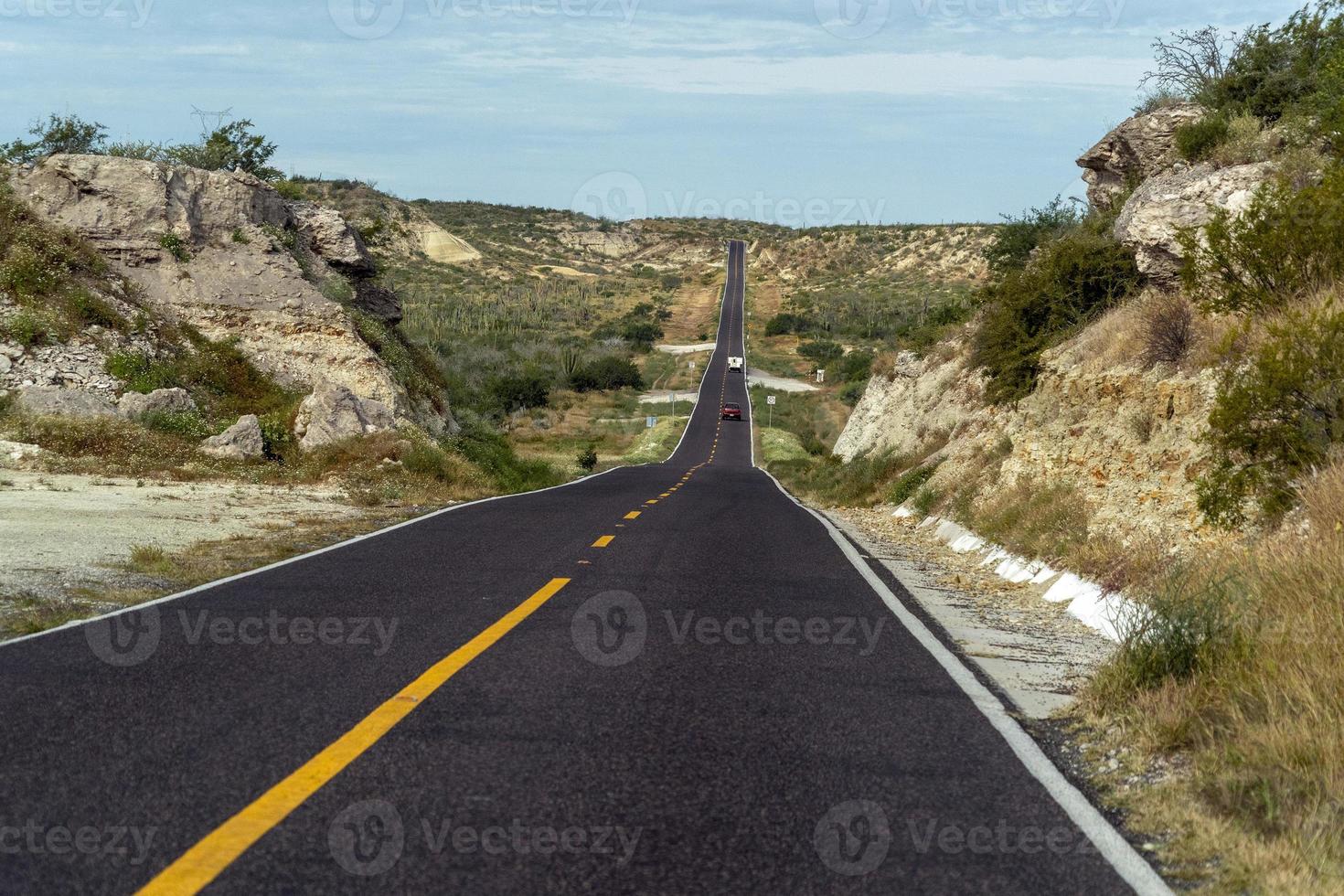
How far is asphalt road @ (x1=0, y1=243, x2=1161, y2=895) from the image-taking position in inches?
161

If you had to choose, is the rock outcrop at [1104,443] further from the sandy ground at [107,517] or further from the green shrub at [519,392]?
the green shrub at [519,392]

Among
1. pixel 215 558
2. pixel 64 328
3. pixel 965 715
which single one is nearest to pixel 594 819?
pixel 965 715

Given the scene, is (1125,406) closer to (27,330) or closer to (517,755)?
(517,755)

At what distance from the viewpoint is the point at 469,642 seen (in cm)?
770

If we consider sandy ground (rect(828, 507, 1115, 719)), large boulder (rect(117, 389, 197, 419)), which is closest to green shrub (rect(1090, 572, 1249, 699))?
sandy ground (rect(828, 507, 1115, 719))

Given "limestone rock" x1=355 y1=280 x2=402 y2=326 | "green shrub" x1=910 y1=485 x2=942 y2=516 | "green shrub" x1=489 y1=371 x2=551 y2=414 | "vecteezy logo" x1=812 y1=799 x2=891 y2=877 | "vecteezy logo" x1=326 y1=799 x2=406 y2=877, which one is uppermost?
"limestone rock" x1=355 y1=280 x2=402 y2=326

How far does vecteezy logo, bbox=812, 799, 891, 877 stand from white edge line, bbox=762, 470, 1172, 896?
82 cm

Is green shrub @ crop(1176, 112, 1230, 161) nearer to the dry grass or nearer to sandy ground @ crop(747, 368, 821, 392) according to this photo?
the dry grass

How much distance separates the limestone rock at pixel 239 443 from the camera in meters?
22.1

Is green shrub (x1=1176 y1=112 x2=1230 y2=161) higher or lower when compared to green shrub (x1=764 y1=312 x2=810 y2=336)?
higher

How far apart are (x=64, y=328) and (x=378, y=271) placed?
11423mm

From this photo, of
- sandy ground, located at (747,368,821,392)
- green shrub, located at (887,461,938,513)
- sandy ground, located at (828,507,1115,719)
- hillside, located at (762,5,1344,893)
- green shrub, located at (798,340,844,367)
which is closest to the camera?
hillside, located at (762,5,1344,893)

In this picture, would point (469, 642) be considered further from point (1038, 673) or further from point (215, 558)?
point (215, 558)

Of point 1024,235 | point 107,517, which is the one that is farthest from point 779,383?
point 107,517
